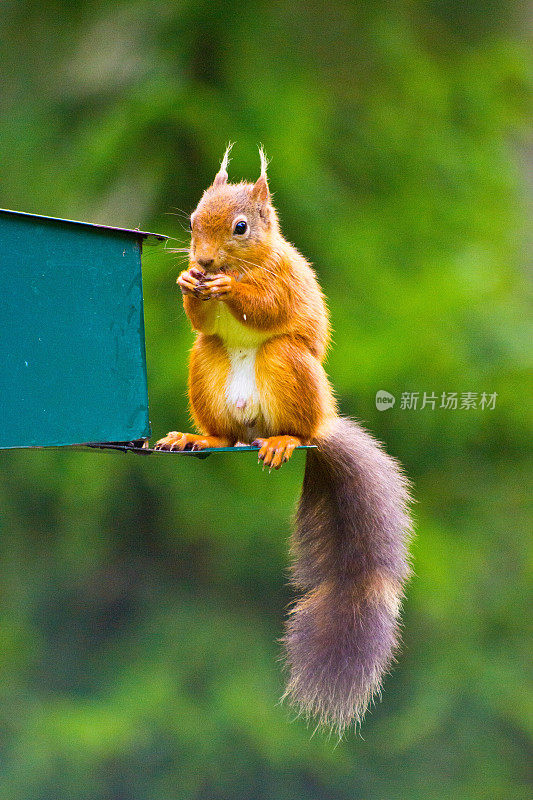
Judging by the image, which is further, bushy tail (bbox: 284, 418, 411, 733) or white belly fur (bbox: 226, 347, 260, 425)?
bushy tail (bbox: 284, 418, 411, 733)

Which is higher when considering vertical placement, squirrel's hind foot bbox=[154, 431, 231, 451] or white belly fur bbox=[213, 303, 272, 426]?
white belly fur bbox=[213, 303, 272, 426]

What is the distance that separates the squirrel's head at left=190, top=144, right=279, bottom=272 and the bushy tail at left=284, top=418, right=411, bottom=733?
1.59 ft

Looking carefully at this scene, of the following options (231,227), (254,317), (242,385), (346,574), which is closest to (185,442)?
(242,385)

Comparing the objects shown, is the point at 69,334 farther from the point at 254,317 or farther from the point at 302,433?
the point at 302,433

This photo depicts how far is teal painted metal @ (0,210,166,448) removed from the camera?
171 cm

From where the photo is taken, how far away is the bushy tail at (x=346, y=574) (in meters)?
2.12

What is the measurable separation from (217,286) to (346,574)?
0.90 metres

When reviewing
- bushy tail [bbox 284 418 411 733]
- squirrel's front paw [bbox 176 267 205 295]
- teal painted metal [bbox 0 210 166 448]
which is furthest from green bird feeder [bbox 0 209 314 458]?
bushy tail [bbox 284 418 411 733]

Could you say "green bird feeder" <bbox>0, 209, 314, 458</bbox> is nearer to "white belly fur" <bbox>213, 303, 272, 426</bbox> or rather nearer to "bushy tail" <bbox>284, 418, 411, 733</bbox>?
"white belly fur" <bbox>213, 303, 272, 426</bbox>

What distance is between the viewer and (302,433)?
1869mm

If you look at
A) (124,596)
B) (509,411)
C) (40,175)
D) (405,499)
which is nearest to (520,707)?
(509,411)

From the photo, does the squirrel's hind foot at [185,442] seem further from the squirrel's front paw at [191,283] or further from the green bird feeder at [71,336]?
the squirrel's front paw at [191,283]

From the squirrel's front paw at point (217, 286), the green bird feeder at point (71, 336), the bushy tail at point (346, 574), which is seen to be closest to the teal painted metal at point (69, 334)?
the green bird feeder at point (71, 336)

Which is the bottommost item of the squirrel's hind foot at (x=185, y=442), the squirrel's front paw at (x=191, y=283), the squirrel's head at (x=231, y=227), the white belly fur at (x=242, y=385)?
the squirrel's hind foot at (x=185, y=442)
